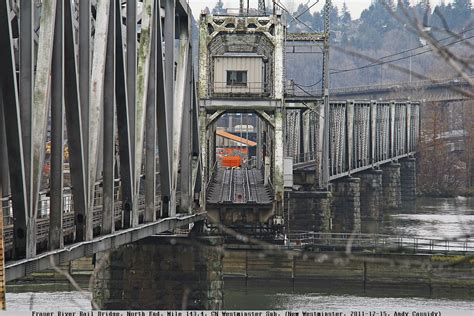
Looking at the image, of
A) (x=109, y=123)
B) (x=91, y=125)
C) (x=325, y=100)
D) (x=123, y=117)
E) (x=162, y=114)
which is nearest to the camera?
(x=91, y=125)

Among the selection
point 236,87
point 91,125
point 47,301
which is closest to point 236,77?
point 236,87

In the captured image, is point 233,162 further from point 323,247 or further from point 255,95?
point 323,247

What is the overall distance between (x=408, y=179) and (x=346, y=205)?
48.1 m

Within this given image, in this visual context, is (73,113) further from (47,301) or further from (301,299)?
(301,299)

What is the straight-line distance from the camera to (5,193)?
56.4ft

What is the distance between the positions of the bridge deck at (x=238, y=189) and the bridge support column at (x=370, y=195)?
11196 mm

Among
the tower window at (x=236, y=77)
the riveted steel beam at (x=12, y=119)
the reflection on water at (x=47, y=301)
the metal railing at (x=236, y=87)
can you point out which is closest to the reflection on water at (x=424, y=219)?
the metal railing at (x=236, y=87)

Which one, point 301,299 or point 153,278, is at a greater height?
point 153,278

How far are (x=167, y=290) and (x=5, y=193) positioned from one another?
1932 centimetres

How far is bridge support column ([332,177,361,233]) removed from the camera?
80250mm

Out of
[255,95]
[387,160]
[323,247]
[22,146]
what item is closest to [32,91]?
[22,146]

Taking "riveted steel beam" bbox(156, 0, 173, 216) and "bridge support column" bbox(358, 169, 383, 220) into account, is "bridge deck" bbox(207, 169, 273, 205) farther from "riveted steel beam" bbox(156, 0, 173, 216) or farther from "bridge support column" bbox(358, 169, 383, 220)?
"riveted steel beam" bbox(156, 0, 173, 216)

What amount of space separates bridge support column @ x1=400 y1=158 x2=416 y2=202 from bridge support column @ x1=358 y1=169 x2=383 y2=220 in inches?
691

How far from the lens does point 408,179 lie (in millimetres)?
129625
